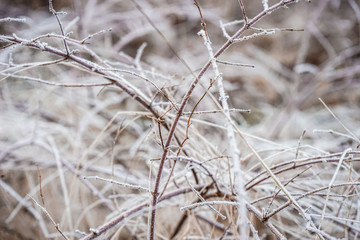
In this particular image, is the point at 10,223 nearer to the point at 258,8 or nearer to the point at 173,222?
the point at 173,222

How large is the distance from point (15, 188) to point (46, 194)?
0.10 metres

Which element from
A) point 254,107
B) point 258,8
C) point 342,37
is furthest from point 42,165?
point 342,37

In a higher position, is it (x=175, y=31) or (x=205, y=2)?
(x=205, y=2)

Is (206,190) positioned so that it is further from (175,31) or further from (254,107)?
(175,31)

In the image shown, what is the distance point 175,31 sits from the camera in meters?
1.65

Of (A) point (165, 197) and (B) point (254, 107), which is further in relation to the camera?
(B) point (254, 107)

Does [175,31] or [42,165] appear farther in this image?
[175,31]

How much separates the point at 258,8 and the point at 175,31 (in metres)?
0.52

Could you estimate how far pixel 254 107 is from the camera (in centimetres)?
147

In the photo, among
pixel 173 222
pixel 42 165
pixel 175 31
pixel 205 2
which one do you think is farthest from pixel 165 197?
pixel 205 2

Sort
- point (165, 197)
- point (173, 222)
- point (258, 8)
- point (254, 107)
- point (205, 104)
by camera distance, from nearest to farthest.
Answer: point (165, 197) → point (173, 222) → point (205, 104) → point (254, 107) → point (258, 8)

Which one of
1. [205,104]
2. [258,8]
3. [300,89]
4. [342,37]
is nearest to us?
[205,104]

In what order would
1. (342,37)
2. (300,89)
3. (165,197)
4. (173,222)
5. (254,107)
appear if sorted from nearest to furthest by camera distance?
(165,197) < (173,222) < (300,89) < (254,107) < (342,37)

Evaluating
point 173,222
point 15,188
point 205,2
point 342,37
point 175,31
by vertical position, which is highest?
point 205,2
